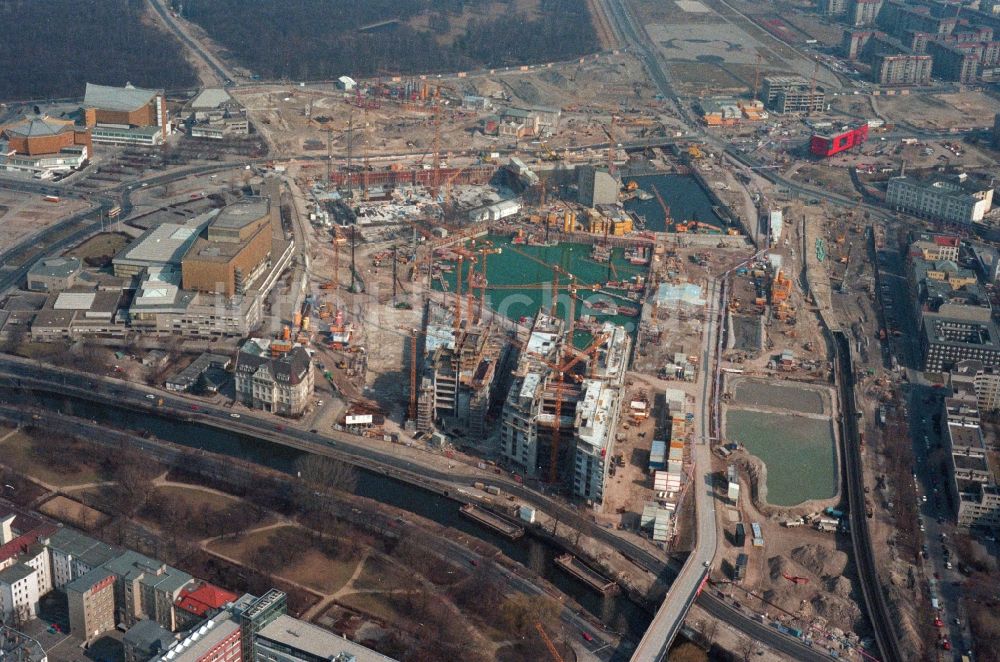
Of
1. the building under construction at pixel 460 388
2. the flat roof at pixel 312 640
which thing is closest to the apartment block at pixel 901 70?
the building under construction at pixel 460 388

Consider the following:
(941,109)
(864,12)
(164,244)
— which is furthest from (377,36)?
(164,244)

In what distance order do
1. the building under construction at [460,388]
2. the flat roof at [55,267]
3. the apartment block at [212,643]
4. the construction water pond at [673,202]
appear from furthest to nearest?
the construction water pond at [673,202]
the flat roof at [55,267]
the building under construction at [460,388]
the apartment block at [212,643]

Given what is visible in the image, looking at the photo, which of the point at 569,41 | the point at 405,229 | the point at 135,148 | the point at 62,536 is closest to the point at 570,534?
the point at 62,536

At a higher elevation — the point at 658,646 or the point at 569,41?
the point at 569,41

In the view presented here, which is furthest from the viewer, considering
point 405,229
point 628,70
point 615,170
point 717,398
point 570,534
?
point 628,70

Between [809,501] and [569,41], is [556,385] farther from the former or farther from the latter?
[569,41]

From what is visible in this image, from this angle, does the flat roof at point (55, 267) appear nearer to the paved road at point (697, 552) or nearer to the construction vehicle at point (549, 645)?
the paved road at point (697, 552)
